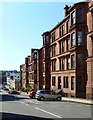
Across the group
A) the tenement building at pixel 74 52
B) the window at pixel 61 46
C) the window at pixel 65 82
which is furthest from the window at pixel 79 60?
the window at pixel 61 46

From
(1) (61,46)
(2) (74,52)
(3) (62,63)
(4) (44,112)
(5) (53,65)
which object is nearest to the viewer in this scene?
(4) (44,112)

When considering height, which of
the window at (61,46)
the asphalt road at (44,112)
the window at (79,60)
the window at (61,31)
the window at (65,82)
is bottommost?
the asphalt road at (44,112)

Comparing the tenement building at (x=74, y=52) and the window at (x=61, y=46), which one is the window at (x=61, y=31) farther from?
the window at (x=61, y=46)

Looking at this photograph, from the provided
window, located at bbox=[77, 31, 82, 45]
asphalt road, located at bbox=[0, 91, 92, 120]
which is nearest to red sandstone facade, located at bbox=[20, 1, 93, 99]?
window, located at bbox=[77, 31, 82, 45]

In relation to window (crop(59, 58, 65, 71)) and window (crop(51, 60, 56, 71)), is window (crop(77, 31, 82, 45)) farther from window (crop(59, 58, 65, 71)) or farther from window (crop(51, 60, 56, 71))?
window (crop(51, 60, 56, 71))

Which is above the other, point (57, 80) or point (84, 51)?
point (84, 51)

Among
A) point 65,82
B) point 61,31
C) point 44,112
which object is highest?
point 61,31

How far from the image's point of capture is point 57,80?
65.7 metres

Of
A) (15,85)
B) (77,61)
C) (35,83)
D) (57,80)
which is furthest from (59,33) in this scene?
(15,85)

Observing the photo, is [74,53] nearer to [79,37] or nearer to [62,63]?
[79,37]

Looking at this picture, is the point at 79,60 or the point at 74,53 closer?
the point at 79,60

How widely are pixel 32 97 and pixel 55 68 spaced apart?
526 inches

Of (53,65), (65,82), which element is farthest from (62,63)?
(53,65)

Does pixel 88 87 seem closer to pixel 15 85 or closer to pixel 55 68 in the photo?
pixel 55 68
